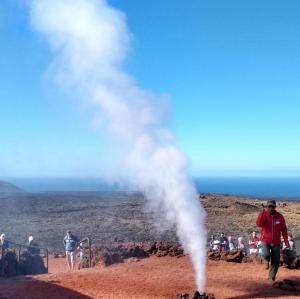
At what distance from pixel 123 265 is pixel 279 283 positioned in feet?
18.1

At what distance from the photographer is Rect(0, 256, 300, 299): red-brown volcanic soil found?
1011cm

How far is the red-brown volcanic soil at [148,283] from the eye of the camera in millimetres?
10109

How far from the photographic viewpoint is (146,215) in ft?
164

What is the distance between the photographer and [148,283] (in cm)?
1124

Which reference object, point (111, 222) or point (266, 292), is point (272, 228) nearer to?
point (266, 292)

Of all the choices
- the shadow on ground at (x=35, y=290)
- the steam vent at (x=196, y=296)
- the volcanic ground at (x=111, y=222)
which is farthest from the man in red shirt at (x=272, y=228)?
the volcanic ground at (x=111, y=222)

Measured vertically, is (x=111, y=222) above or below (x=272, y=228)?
below

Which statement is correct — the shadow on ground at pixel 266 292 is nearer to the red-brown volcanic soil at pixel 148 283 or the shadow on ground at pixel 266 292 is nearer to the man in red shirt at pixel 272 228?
the red-brown volcanic soil at pixel 148 283

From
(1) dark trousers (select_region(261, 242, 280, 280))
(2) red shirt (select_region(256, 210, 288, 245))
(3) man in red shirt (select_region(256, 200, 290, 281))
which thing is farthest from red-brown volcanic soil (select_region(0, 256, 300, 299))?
(2) red shirt (select_region(256, 210, 288, 245))

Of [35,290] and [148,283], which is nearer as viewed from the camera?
[35,290]

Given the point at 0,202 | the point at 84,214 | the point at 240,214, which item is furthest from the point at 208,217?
the point at 0,202

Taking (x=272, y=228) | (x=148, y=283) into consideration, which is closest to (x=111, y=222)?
(x=148, y=283)

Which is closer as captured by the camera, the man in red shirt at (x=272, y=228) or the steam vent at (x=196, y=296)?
the steam vent at (x=196, y=296)

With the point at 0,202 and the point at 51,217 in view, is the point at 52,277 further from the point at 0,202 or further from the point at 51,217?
the point at 0,202
